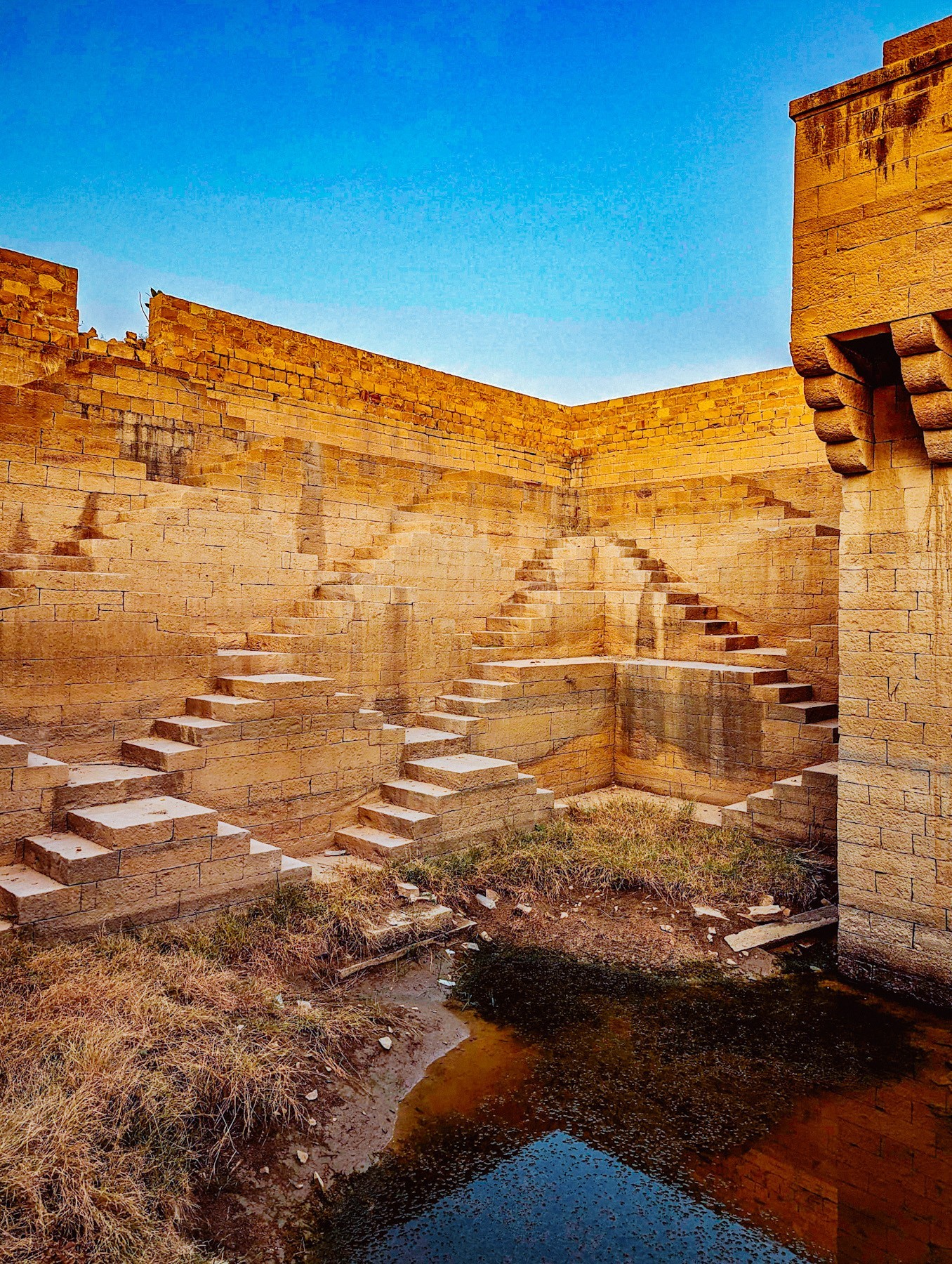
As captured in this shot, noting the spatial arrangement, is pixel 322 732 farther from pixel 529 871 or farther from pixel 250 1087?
pixel 250 1087

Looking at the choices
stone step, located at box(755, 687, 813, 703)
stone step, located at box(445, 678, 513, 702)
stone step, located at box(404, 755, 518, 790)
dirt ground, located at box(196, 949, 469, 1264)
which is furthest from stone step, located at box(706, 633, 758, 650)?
dirt ground, located at box(196, 949, 469, 1264)

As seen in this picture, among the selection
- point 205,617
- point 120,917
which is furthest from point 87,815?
point 205,617

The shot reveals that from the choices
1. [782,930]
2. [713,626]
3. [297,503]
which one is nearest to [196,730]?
[297,503]

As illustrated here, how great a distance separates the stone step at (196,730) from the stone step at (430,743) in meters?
1.74

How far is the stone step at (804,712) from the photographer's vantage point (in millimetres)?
8148

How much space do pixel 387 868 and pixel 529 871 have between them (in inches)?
49.3

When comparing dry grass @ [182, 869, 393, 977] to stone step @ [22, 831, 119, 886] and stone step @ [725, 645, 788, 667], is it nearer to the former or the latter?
stone step @ [22, 831, 119, 886]

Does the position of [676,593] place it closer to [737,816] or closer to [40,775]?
[737,816]

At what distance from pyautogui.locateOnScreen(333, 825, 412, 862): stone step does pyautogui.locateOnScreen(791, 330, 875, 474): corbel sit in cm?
432

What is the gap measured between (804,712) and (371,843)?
4459 mm

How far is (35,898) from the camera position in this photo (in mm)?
4609

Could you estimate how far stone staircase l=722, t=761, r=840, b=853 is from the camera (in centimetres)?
709

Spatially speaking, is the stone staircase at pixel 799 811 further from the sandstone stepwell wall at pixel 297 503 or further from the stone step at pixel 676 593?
the stone step at pixel 676 593

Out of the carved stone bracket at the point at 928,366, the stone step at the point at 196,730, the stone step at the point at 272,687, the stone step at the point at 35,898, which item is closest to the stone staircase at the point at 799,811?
the carved stone bracket at the point at 928,366
